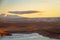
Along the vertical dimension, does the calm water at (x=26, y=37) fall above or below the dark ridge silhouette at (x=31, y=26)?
below

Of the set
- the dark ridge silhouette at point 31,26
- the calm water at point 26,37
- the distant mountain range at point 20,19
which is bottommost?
the calm water at point 26,37

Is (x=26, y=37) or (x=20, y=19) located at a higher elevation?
(x=20, y=19)

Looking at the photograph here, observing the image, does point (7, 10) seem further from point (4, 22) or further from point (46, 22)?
point (46, 22)

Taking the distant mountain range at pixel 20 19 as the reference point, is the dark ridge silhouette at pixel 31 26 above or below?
below

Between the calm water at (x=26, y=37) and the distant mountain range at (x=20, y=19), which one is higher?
the distant mountain range at (x=20, y=19)

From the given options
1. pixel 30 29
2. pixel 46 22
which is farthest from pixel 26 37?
pixel 46 22

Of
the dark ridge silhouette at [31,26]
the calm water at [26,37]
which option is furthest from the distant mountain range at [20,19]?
the calm water at [26,37]

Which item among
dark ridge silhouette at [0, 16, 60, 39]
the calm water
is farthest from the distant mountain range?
the calm water

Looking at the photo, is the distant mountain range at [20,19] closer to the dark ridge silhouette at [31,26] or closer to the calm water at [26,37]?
the dark ridge silhouette at [31,26]
